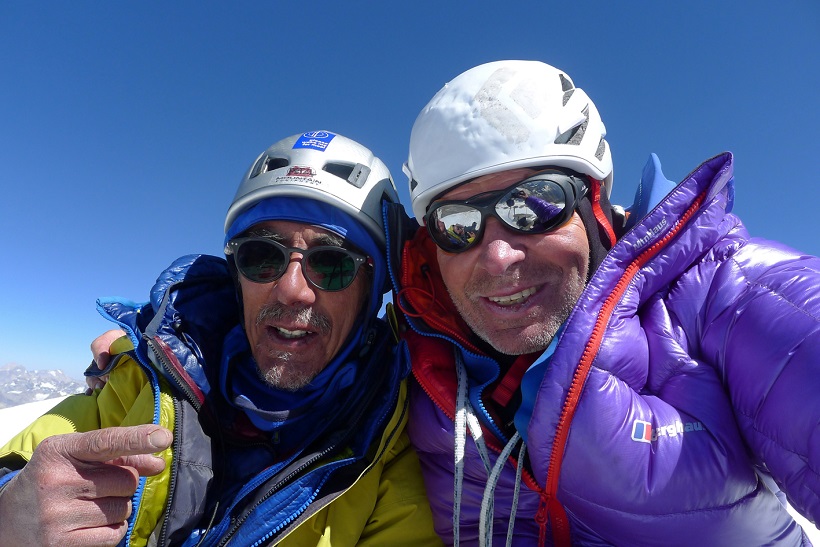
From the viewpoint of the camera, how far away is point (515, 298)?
2.04 meters

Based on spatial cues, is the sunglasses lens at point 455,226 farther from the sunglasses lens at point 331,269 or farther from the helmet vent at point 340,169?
the helmet vent at point 340,169

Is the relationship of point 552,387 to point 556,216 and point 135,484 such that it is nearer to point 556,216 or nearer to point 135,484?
point 556,216

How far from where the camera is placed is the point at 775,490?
163cm

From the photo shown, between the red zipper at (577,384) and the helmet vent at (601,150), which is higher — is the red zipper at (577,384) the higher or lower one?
the lower one

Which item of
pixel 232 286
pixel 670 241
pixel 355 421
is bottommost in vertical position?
pixel 355 421

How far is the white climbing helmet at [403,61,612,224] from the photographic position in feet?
6.77

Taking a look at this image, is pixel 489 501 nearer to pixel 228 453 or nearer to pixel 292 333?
pixel 292 333

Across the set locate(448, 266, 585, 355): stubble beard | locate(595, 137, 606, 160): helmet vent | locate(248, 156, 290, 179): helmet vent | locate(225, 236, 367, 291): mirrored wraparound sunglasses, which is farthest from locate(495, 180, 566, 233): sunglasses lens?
locate(248, 156, 290, 179): helmet vent

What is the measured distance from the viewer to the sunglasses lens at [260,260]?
247 centimetres

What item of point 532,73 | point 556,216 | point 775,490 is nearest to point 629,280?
point 556,216

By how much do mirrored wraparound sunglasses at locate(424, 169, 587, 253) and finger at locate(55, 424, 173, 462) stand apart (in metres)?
1.46

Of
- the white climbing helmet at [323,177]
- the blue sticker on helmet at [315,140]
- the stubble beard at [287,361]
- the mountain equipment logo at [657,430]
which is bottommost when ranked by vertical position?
the mountain equipment logo at [657,430]

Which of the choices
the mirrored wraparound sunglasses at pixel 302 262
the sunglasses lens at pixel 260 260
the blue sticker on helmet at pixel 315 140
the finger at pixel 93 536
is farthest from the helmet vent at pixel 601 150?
the finger at pixel 93 536

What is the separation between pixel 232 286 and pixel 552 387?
2.19 m
